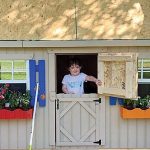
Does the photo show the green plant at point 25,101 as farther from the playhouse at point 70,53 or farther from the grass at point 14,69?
the grass at point 14,69

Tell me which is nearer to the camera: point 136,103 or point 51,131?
point 136,103

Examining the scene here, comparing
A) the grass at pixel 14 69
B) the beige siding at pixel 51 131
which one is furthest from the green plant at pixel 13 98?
the beige siding at pixel 51 131

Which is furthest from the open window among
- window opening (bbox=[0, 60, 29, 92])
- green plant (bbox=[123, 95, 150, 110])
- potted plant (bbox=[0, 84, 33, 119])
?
green plant (bbox=[123, 95, 150, 110])

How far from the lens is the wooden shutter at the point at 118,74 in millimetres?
9086

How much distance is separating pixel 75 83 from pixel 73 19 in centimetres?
137

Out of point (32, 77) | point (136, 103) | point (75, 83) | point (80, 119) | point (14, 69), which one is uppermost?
point (14, 69)

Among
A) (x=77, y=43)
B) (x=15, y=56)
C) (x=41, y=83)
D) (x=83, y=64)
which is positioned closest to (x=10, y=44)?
(x=15, y=56)

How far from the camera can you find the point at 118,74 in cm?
941

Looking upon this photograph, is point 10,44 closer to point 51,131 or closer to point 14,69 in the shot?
point 14,69

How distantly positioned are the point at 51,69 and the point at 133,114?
1951 mm

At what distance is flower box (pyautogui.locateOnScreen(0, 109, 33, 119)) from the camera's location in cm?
958

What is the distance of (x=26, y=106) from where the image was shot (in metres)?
9.60

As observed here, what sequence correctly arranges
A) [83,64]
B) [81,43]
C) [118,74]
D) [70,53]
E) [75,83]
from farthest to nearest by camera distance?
[83,64]
[75,83]
[70,53]
[81,43]
[118,74]

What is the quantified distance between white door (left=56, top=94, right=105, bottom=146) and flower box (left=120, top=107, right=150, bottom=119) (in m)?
0.49
